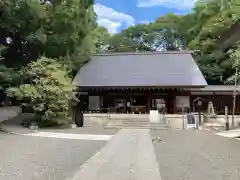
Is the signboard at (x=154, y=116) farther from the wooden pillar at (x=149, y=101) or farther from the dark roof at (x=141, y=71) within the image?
the wooden pillar at (x=149, y=101)

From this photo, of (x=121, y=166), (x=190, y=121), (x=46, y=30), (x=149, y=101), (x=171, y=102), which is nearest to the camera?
(x=121, y=166)

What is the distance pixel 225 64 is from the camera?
3153cm

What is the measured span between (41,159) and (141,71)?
18909 millimetres

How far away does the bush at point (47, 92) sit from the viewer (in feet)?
67.1

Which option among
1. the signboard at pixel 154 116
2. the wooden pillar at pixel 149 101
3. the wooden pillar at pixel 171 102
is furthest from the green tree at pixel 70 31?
the wooden pillar at pixel 171 102

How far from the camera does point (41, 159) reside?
9.58m

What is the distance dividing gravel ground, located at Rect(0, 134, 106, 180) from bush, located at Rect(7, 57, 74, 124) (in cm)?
733

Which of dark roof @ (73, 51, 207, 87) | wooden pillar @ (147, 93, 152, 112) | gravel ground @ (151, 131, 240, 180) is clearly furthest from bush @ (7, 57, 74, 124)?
gravel ground @ (151, 131, 240, 180)

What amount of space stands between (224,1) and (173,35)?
1216 inches

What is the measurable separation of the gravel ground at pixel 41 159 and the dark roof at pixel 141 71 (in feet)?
44.1

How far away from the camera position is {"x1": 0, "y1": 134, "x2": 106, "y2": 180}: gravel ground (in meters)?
7.44

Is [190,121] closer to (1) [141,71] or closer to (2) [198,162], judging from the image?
(1) [141,71]

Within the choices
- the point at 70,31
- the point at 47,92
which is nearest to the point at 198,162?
the point at 47,92

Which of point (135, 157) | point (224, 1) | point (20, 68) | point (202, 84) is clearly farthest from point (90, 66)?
point (135, 157)
